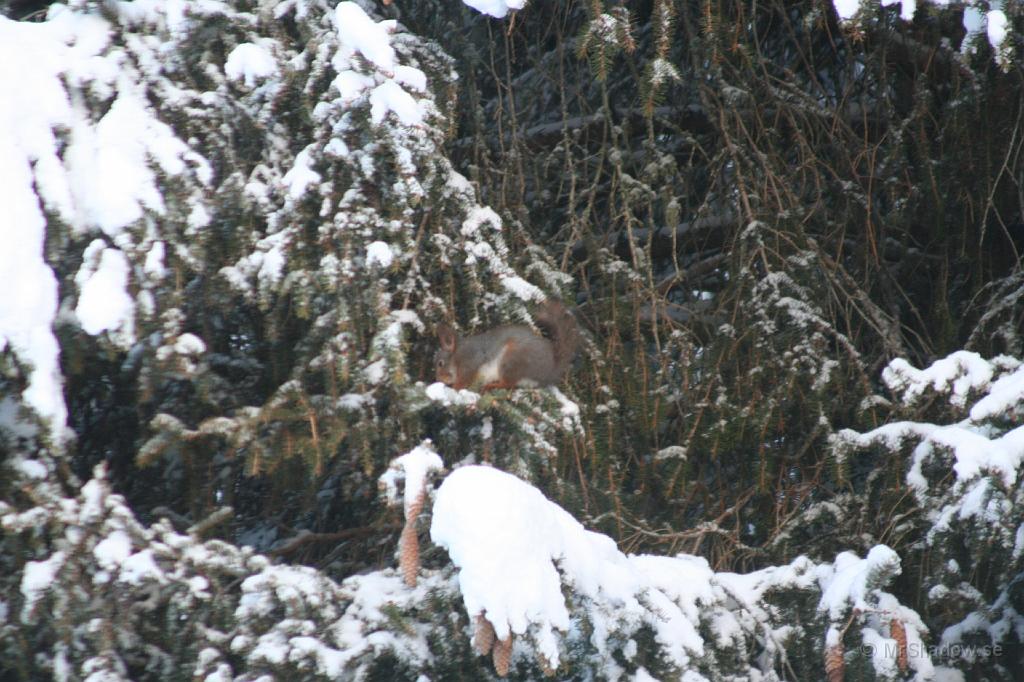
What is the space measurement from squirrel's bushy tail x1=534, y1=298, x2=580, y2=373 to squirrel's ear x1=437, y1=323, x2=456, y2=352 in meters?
0.31

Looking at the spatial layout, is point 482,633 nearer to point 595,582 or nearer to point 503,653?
point 503,653

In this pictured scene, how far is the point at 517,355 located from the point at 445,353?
0.26 metres

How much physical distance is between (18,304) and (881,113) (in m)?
3.20

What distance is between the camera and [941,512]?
276 cm

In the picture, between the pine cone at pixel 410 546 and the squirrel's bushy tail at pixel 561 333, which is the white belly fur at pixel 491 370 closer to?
the squirrel's bushy tail at pixel 561 333

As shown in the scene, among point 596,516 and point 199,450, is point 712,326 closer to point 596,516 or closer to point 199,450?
point 596,516

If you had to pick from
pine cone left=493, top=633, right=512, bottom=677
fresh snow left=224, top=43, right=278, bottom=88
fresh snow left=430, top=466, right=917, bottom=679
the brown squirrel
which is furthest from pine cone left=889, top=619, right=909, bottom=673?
fresh snow left=224, top=43, right=278, bottom=88

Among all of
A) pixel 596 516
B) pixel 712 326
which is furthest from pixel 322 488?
pixel 712 326

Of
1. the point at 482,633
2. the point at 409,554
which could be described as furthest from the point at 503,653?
the point at 409,554

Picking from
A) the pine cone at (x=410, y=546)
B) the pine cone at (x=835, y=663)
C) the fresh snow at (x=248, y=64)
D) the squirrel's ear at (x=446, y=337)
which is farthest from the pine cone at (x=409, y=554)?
the fresh snow at (x=248, y=64)

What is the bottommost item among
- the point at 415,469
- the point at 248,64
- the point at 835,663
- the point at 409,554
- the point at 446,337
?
the point at 835,663

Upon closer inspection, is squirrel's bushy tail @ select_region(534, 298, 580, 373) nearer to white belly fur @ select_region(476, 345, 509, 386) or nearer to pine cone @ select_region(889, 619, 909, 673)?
white belly fur @ select_region(476, 345, 509, 386)

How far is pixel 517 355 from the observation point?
→ 10.9ft

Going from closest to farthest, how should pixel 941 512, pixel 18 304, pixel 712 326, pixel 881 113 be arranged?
1. pixel 18 304
2. pixel 941 512
3. pixel 712 326
4. pixel 881 113
